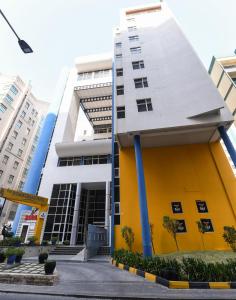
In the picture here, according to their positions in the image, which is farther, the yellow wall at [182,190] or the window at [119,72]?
the window at [119,72]

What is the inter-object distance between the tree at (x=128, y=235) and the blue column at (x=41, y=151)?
15632mm

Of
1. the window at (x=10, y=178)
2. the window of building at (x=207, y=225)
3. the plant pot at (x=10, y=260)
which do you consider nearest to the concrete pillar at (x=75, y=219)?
the plant pot at (x=10, y=260)

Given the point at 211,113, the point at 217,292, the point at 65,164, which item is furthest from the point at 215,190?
Result: the point at 65,164

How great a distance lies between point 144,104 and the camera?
17125 millimetres

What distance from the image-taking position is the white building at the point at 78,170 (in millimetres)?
22984

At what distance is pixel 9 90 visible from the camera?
45156 mm

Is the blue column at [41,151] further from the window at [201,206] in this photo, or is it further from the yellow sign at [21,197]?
the window at [201,206]

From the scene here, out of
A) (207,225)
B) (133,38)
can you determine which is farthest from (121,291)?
(133,38)

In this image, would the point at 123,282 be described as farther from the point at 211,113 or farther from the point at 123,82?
the point at 123,82

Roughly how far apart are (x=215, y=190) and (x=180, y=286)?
37.9 feet

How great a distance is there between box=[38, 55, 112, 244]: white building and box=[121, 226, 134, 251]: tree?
6800 millimetres

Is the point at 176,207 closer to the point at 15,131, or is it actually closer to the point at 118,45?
the point at 118,45

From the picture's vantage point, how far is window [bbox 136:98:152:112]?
656 inches

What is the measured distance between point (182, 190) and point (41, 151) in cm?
2247
